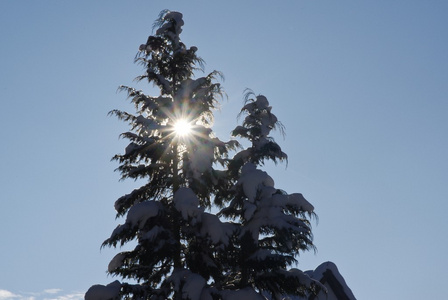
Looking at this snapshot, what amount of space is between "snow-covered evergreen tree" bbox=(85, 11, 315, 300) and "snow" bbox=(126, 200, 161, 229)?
3 centimetres

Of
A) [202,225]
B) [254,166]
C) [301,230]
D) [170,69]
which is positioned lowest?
[301,230]

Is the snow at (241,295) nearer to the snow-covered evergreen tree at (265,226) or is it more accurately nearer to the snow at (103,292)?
the snow-covered evergreen tree at (265,226)

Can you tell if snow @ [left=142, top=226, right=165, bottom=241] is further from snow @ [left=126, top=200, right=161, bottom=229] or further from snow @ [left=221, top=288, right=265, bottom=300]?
snow @ [left=221, top=288, right=265, bottom=300]

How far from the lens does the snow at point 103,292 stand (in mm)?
14172

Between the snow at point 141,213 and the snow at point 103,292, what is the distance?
1962 mm

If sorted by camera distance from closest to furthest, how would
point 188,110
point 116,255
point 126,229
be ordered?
point 126,229, point 116,255, point 188,110

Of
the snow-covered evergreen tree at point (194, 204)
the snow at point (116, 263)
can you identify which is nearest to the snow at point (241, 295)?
the snow-covered evergreen tree at point (194, 204)

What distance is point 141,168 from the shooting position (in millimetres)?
17359

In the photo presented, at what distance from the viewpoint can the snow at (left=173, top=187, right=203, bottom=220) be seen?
1511 cm

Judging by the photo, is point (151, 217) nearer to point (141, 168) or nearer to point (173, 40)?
point (141, 168)

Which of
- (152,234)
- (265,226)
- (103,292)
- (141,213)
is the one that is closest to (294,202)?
(265,226)

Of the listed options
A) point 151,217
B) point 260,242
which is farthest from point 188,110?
point 260,242

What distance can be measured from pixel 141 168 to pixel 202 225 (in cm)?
326

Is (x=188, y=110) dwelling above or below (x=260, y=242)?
above
